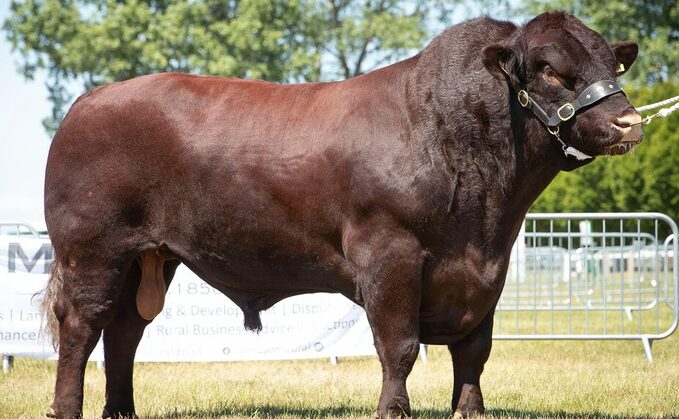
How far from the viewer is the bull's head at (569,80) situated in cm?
448

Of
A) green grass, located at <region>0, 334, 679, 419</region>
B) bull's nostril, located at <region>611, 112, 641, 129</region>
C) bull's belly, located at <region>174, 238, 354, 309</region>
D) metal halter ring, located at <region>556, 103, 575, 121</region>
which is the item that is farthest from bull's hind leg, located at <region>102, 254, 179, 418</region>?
bull's nostril, located at <region>611, 112, 641, 129</region>

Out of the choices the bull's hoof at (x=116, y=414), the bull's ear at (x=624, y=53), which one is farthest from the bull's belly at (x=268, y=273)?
the bull's ear at (x=624, y=53)

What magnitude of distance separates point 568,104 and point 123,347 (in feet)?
10.3

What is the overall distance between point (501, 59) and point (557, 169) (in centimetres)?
67

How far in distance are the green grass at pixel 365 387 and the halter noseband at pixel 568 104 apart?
188cm

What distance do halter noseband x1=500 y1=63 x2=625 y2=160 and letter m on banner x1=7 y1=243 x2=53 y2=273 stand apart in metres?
6.06

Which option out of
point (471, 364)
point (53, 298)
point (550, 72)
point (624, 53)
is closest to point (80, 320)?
point (53, 298)

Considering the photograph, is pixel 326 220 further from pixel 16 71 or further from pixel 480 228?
pixel 16 71

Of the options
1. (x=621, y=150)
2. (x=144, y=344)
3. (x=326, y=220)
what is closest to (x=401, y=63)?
(x=326, y=220)

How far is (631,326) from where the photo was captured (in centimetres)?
1253

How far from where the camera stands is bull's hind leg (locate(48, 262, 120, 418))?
5.43 metres

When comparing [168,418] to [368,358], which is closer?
[168,418]

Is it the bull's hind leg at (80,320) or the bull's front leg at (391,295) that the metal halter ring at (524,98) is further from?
the bull's hind leg at (80,320)

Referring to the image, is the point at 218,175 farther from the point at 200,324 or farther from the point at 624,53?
the point at 200,324
